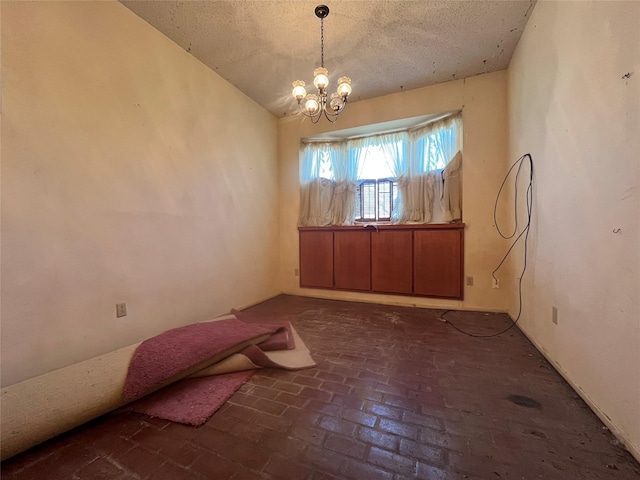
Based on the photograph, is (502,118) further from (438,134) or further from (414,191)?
(414,191)

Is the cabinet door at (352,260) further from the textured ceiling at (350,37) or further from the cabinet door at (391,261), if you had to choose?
the textured ceiling at (350,37)

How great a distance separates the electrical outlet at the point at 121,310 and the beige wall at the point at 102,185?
0.11 feet

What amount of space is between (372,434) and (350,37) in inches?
131

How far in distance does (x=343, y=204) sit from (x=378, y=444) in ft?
10.6

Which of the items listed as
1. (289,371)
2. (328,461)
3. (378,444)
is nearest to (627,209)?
(378,444)

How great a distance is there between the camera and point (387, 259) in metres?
3.62

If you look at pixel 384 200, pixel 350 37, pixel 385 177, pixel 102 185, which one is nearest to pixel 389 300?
pixel 384 200

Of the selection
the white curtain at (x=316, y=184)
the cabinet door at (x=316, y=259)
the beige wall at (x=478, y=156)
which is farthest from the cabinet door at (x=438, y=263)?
the white curtain at (x=316, y=184)

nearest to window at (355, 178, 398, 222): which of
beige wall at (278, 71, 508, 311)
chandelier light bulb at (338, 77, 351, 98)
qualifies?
beige wall at (278, 71, 508, 311)

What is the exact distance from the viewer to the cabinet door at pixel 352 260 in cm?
374

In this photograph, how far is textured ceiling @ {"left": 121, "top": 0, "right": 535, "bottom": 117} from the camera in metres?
2.19

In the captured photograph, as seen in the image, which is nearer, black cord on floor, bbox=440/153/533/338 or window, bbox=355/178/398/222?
black cord on floor, bbox=440/153/533/338

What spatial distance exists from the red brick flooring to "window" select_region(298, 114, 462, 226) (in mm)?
2176

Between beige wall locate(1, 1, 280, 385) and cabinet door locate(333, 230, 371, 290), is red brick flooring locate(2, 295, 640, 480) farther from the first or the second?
cabinet door locate(333, 230, 371, 290)
